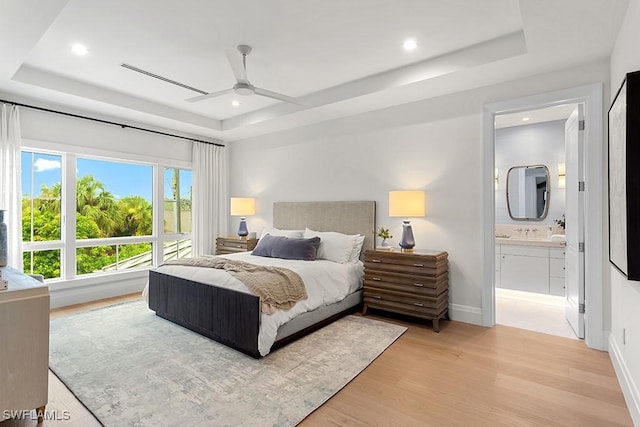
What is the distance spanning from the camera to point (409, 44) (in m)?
3.05

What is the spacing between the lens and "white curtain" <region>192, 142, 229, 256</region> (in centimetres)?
573

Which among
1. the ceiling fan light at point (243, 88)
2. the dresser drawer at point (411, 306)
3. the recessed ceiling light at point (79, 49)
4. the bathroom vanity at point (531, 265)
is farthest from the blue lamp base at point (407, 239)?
the recessed ceiling light at point (79, 49)

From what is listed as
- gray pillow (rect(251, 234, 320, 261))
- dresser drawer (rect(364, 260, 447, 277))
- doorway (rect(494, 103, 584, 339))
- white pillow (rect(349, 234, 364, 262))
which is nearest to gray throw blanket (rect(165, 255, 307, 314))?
gray pillow (rect(251, 234, 320, 261))

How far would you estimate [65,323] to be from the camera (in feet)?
11.7

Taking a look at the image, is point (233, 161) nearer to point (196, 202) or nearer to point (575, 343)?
point (196, 202)

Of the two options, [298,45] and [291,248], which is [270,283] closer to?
[291,248]

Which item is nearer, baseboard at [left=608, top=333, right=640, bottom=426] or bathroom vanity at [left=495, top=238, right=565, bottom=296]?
baseboard at [left=608, top=333, right=640, bottom=426]

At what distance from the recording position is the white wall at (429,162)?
3627 millimetres

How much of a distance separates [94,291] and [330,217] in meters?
3.45

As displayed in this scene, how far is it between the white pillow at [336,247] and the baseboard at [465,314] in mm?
1340

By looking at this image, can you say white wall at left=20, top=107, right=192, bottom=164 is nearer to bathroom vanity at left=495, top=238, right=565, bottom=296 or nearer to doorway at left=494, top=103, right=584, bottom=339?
doorway at left=494, top=103, right=584, bottom=339

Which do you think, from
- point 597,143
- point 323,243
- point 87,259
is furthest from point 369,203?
point 87,259

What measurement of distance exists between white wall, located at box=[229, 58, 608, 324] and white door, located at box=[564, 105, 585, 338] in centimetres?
58

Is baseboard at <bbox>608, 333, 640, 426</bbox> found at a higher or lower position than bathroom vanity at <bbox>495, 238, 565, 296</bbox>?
lower
